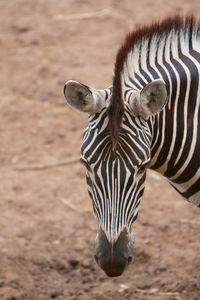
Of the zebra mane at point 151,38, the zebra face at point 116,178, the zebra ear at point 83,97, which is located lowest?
→ the zebra face at point 116,178

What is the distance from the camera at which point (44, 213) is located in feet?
25.3

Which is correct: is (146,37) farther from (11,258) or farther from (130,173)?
(11,258)

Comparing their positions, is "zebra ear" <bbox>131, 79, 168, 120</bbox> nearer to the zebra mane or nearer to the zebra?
the zebra

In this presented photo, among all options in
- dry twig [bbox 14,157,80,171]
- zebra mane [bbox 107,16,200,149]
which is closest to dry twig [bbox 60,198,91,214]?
dry twig [bbox 14,157,80,171]

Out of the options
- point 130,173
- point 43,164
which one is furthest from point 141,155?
point 43,164

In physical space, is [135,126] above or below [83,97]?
below

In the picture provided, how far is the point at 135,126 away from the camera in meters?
4.30

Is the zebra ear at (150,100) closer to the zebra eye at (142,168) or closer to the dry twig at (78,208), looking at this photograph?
the zebra eye at (142,168)

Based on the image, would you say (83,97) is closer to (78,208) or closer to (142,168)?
(142,168)

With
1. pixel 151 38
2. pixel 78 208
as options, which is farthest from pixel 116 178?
pixel 78 208

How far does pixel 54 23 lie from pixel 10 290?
27.9 feet

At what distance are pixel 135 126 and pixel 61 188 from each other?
4216mm

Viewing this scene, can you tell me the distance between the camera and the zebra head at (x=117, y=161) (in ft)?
13.8

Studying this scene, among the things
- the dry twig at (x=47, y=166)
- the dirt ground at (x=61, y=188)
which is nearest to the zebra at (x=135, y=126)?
the dirt ground at (x=61, y=188)
